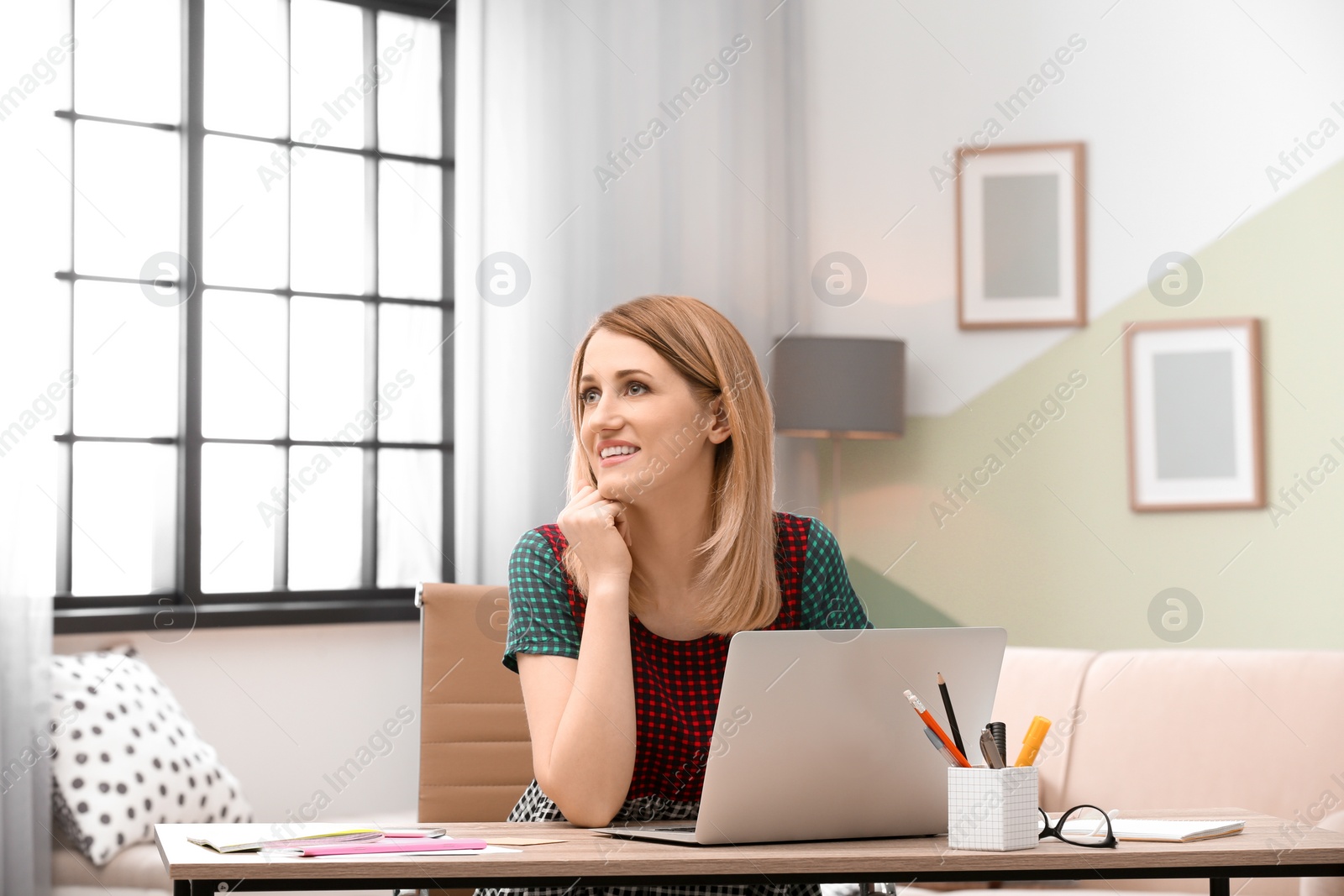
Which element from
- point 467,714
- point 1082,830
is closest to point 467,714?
point 467,714

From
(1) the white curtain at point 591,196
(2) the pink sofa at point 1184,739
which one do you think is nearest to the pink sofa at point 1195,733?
(2) the pink sofa at point 1184,739

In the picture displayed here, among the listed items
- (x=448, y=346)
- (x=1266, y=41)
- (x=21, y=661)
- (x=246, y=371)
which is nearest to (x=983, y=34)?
(x=1266, y=41)

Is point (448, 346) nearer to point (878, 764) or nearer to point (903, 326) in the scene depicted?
point (903, 326)

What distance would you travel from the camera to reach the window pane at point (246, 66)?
10.8 ft

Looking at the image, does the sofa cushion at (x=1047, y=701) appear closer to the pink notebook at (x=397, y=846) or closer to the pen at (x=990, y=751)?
the pen at (x=990, y=751)

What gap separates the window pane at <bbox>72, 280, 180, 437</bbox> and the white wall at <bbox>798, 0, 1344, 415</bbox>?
1.83m

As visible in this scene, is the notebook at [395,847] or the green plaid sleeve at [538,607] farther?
the green plaid sleeve at [538,607]

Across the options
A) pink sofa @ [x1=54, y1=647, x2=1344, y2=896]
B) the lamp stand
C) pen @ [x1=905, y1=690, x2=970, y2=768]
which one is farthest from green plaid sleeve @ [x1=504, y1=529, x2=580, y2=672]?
the lamp stand

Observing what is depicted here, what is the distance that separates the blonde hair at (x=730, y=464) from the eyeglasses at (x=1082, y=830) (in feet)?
1.36

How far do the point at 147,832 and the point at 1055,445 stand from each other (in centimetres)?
251

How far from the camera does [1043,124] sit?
3.65m

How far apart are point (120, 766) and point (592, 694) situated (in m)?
1.64

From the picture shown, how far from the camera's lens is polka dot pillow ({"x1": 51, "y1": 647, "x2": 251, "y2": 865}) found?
99.0 inches

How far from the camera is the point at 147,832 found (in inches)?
99.3
